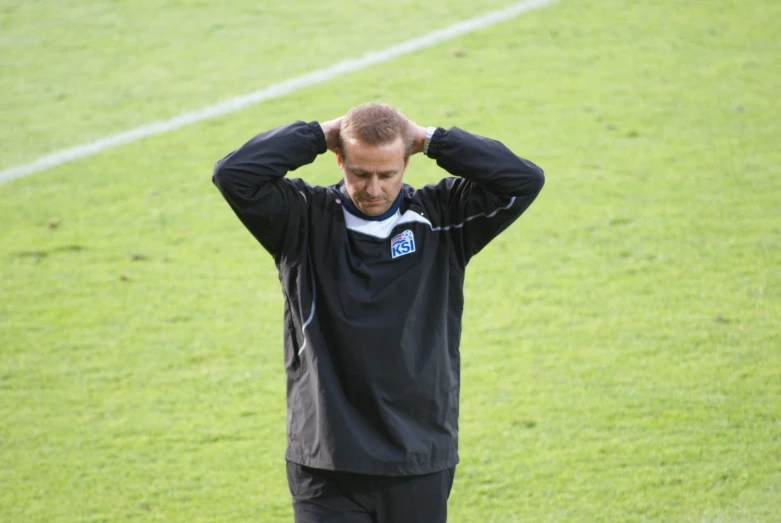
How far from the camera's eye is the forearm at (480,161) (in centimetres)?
331

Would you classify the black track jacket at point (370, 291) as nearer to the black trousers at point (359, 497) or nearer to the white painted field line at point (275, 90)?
the black trousers at point (359, 497)

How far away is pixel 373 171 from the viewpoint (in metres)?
3.16

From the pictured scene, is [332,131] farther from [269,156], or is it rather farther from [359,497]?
[359,497]

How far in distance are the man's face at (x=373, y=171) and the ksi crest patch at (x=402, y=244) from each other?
4.4 inches

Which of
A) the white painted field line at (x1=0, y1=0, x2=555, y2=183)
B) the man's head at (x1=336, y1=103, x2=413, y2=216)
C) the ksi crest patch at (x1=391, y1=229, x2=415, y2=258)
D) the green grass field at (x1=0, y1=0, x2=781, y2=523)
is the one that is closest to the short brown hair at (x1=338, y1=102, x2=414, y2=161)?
the man's head at (x1=336, y1=103, x2=413, y2=216)

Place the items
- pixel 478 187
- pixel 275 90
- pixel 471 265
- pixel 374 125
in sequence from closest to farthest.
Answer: pixel 374 125 < pixel 478 187 < pixel 471 265 < pixel 275 90

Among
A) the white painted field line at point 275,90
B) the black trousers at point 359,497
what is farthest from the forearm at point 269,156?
the white painted field line at point 275,90

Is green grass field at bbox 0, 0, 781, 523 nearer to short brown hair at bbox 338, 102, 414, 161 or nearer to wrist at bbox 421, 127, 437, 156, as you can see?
wrist at bbox 421, 127, 437, 156

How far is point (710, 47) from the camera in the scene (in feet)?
35.3

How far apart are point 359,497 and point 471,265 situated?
4.35 meters

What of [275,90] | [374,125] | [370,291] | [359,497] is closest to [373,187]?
[374,125]

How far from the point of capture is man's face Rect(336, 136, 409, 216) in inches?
123

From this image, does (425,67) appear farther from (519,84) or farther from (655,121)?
(655,121)

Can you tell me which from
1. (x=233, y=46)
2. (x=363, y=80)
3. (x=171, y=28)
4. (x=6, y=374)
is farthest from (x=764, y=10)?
(x=6, y=374)
